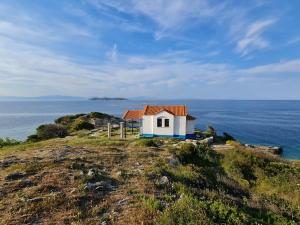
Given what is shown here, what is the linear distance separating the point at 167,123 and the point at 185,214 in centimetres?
2833

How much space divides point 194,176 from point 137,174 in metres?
2.75

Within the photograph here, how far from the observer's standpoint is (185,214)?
7105mm

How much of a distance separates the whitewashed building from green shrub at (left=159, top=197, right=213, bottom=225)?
1073 inches

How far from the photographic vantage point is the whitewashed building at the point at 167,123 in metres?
35.0

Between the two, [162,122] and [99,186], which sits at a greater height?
[99,186]

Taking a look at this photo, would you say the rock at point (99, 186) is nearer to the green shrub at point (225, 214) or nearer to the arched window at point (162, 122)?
the green shrub at point (225, 214)

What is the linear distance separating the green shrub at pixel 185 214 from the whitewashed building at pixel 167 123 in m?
27.2

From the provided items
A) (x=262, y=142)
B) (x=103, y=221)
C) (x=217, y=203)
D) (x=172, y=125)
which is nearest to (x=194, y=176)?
(x=217, y=203)

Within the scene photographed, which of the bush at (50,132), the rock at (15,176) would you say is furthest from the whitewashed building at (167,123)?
the rock at (15,176)

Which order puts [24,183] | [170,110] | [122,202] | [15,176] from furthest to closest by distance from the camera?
1. [170,110]
2. [15,176]
3. [24,183]
4. [122,202]

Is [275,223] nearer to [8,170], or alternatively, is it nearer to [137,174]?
[137,174]

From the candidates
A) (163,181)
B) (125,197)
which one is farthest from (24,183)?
(163,181)

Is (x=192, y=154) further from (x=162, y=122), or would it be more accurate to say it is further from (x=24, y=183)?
(x=24, y=183)

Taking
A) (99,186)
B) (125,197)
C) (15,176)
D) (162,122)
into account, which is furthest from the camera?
(162,122)
